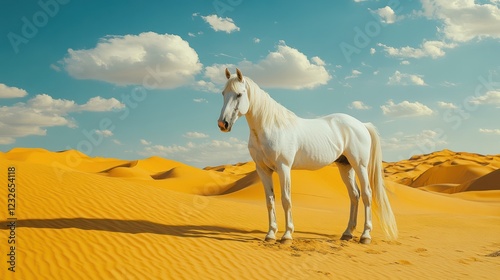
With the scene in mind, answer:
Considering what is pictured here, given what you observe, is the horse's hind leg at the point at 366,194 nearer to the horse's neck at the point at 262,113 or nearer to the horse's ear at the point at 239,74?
the horse's neck at the point at 262,113

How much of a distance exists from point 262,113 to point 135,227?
12.7 ft

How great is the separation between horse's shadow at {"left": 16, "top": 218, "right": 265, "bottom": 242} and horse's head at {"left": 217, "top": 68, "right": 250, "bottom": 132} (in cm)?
281

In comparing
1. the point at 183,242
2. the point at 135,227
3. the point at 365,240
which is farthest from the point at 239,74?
the point at 365,240

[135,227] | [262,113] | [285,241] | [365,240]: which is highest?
[262,113]

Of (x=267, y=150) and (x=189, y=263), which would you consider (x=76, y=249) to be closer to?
(x=189, y=263)

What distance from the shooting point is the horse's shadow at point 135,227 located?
884 cm

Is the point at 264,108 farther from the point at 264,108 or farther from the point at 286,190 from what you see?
the point at 286,190

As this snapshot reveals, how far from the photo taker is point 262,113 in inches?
333

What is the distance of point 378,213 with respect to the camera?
1026cm

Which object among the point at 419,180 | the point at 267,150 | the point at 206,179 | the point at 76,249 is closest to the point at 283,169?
the point at 267,150

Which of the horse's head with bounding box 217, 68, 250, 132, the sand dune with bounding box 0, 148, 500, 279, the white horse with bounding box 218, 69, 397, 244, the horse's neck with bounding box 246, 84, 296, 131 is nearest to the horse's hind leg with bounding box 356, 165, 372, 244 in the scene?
the white horse with bounding box 218, 69, 397, 244

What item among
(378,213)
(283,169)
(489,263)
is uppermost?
(283,169)

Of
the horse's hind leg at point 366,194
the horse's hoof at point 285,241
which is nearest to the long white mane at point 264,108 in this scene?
the horse's hind leg at point 366,194

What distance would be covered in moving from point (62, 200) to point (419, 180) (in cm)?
5837
